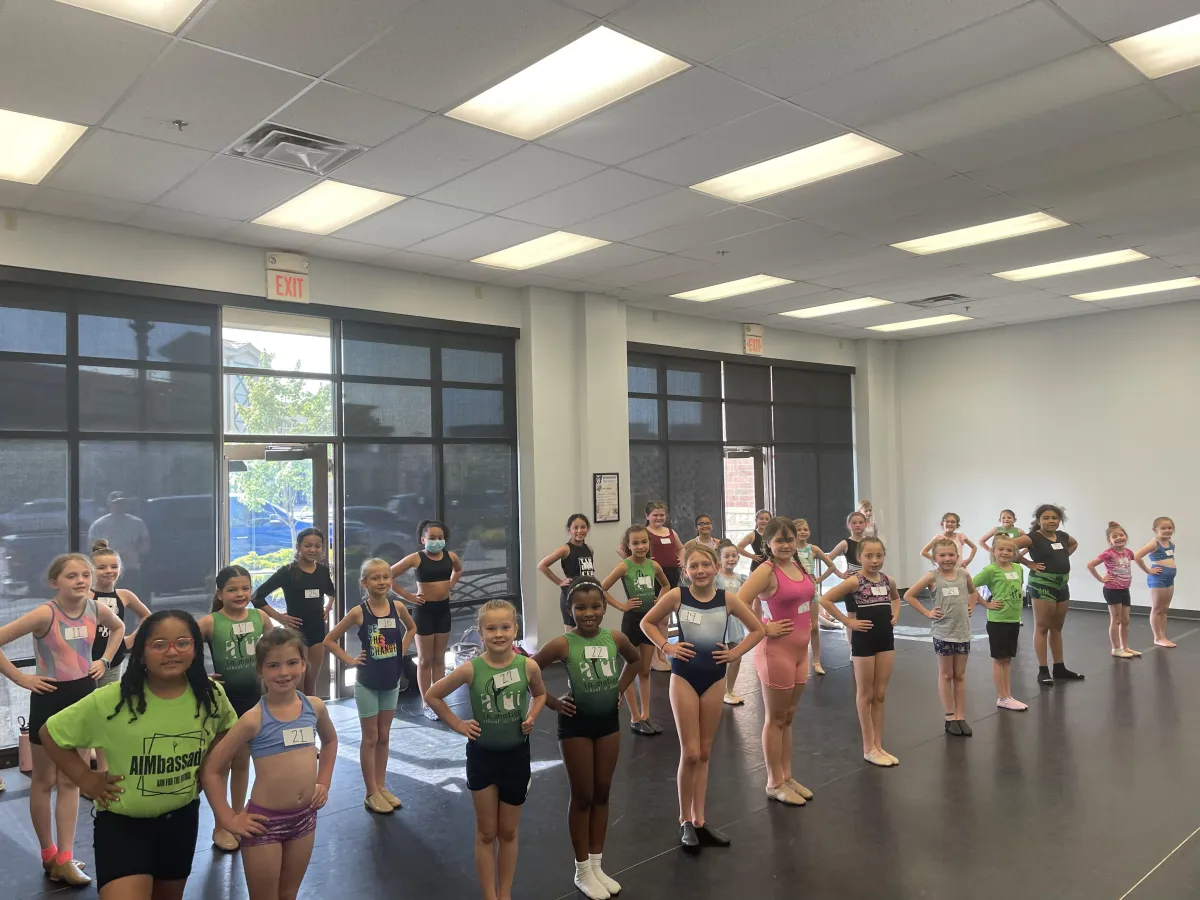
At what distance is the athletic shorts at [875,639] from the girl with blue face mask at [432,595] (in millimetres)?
3049

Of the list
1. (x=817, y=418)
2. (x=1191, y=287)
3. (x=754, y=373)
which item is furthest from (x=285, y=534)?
(x=1191, y=287)

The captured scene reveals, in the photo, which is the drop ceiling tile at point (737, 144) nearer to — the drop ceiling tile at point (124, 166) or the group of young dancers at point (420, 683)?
the group of young dancers at point (420, 683)

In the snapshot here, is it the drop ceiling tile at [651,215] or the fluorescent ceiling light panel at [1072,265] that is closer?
the drop ceiling tile at [651,215]

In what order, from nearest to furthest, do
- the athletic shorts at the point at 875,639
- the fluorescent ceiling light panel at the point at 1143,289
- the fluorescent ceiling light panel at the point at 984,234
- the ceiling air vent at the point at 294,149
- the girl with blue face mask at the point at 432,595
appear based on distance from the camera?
the ceiling air vent at the point at 294,149 < the athletic shorts at the point at 875,639 < the girl with blue face mask at the point at 432,595 < the fluorescent ceiling light panel at the point at 984,234 < the fluorescent ceiling light panel at the point at 1143,289

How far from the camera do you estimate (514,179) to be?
209 inches

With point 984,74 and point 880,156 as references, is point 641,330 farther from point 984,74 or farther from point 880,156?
point 984,74

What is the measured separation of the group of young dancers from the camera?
249 cm

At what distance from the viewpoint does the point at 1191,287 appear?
30.6ft

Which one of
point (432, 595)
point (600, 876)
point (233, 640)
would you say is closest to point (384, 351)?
point (432, 595)

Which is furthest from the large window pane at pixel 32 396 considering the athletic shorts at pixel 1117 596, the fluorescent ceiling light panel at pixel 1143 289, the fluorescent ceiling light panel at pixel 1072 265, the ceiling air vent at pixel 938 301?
the fluorescent ceiling light panel at pixel 1143 289

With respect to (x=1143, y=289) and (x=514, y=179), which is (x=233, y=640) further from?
(x=1143, y=289)

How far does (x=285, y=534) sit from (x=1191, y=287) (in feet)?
32.5

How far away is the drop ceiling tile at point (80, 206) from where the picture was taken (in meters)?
5.38

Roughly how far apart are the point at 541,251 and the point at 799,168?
261cm
